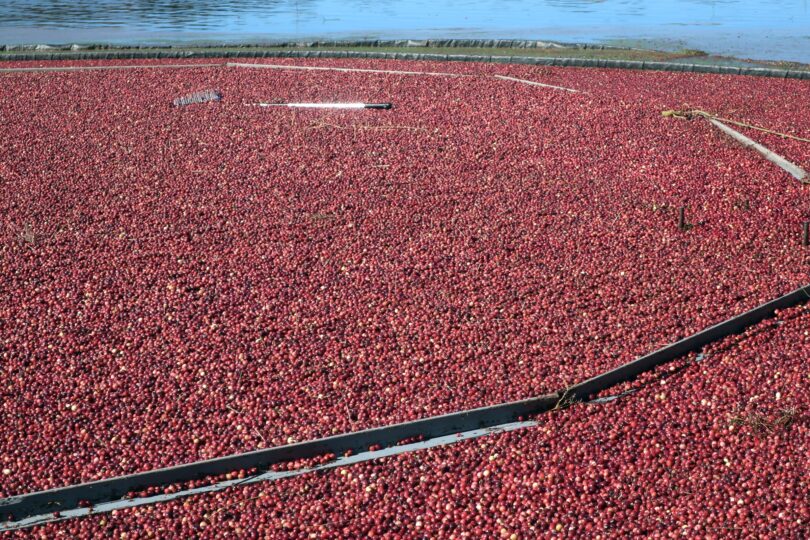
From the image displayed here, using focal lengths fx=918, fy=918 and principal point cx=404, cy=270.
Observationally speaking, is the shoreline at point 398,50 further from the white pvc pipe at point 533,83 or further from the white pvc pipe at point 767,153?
the white pvc pipe at point 767,153

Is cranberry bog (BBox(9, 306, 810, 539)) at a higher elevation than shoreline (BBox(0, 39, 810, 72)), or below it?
below

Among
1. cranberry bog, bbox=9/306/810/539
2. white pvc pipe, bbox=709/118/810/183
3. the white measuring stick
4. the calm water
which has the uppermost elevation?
the calm water

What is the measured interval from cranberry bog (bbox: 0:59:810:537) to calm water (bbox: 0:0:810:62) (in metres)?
7.94

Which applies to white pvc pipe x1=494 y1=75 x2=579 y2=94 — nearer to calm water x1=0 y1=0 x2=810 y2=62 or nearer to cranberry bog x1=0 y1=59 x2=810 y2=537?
cranberry bog x1=0 y1=59 x2=810 y2=537

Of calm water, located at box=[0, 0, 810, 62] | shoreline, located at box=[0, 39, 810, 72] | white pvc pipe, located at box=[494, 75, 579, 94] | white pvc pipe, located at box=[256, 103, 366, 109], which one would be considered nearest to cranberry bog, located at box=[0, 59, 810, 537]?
white pvc pipe, located at box=[256, 103, 366, 109]

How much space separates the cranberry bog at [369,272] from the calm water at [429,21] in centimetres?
794

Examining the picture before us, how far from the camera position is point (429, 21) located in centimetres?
2186

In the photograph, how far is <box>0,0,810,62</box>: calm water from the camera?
17.7 m

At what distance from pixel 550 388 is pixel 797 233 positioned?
2.85 meters

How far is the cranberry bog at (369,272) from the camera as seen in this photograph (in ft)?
13.8

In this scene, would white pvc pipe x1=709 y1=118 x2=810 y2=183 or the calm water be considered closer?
white pvc pipe x1=709 y1=118 x2=810 y2=183

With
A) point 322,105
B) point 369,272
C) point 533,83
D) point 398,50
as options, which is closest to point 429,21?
point 398,50

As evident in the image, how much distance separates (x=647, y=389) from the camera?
4434 millimetres

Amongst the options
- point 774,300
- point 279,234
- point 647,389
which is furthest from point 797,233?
point 279,234
